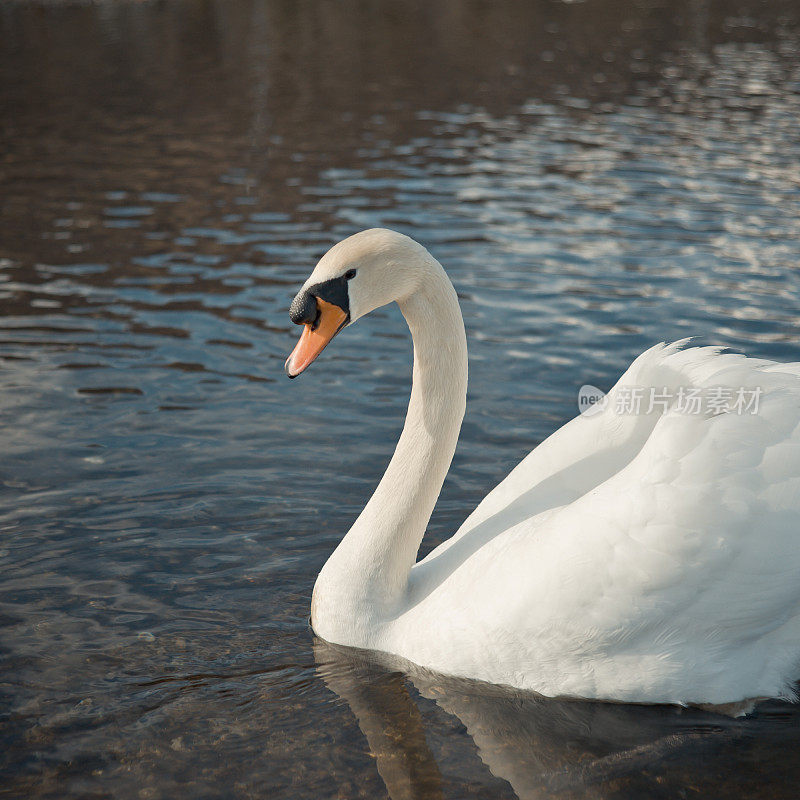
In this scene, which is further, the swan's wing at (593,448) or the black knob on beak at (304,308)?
the swan's wing at (593,448)

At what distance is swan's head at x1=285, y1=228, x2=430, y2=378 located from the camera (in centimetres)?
438

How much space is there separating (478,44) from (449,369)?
88.8ft

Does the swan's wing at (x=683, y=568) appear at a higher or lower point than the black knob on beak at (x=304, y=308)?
lower

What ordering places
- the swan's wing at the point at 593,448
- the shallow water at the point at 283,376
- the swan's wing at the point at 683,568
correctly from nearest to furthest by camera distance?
the swan's wing at the point at 683,568, the shallow water at the point at 283,376, the swan's wing at the point at 593,448

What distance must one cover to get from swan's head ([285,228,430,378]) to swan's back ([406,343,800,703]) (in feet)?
3.84

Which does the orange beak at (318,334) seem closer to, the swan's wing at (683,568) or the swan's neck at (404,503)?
the swan's neck at (404,503)

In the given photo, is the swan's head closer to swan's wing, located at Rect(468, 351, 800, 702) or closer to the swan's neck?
the swan's neck

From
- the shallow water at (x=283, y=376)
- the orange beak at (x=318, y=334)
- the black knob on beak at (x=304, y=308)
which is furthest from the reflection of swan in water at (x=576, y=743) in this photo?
the black knob on beak at (x=304, y=308)

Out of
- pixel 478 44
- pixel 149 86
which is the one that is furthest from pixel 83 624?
pixel 478 44

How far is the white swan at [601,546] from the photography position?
4.17 metres

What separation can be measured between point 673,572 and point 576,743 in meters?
0.83

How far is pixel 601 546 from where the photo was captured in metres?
4.16

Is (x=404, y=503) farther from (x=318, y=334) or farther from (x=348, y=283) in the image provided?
(x=348, y=283)

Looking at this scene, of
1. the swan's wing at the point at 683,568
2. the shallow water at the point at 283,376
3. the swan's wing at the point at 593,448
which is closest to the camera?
the swan's wing at the point at 683,568
